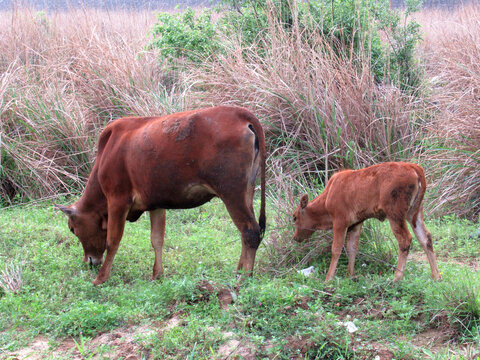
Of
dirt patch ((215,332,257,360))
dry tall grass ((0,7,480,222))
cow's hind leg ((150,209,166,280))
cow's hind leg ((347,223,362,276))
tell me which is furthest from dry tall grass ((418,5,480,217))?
dirt patch ((215,332,257,360))

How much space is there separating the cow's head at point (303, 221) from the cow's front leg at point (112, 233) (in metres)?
1.66

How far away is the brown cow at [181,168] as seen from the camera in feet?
16.7

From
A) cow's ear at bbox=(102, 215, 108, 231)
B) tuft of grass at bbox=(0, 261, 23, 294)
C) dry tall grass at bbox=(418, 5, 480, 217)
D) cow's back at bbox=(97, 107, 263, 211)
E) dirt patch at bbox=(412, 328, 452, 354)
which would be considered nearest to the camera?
dirt patch at bbox=(412, 328, 452, 354)

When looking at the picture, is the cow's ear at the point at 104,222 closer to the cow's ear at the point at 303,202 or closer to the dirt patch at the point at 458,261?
the cow's ear at the point at 303,202

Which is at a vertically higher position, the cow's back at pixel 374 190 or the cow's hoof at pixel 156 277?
the cow's back at pixel 374 190

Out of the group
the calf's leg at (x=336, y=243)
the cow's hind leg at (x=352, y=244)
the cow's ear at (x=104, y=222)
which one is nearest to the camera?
the calf's leg at (x=336, y=243)

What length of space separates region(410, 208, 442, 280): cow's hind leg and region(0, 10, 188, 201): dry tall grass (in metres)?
4.94

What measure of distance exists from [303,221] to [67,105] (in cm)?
536

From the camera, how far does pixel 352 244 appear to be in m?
5.37

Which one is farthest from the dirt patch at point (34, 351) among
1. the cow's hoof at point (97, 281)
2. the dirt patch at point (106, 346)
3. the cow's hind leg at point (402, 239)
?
the cow's hind leg at point (402, 239)

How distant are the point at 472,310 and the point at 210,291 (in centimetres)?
200

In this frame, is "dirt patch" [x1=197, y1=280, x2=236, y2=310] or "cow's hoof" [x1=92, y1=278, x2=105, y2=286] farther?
"cow's hoof" [x1=92, y1=278, x2=105, y2=286]

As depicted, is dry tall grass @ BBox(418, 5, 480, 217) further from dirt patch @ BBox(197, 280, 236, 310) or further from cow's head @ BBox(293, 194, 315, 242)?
dirt patch @ BBox(197, 280, 236, 310)

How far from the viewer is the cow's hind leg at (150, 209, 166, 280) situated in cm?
590
